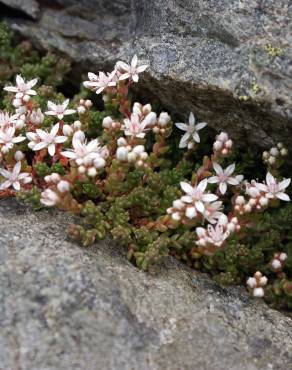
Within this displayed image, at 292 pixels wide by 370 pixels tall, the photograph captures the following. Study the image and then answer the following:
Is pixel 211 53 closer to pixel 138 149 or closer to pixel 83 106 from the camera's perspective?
pixel 138 149

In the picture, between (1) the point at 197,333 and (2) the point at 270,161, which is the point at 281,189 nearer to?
(2) the point at 270,161

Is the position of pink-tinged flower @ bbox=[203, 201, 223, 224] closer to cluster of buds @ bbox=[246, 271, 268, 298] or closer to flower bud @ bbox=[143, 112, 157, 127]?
cluster of buds @ bbox=[246, 271, 268, 298]

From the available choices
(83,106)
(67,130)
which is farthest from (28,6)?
(67,130)

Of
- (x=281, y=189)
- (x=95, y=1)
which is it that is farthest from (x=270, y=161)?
(x=95, y=1)

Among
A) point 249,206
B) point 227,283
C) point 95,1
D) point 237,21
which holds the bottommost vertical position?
point 227,283

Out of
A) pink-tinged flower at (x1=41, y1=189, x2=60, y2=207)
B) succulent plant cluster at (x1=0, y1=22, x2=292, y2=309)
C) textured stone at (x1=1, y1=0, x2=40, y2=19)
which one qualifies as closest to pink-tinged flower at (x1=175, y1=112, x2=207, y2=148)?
succulent plant cluster at (x1=0, y1=22, x2=292, y2=309)

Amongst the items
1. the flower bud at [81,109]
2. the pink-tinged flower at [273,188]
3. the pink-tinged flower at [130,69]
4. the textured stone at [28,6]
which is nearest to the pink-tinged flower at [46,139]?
the flower bud at [81,109]
